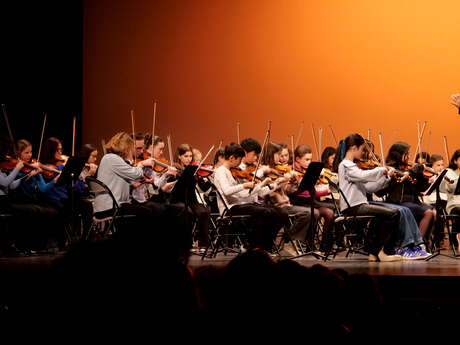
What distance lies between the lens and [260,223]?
498 cm

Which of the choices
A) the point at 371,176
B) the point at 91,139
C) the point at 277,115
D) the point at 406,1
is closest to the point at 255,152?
the point at 371,176

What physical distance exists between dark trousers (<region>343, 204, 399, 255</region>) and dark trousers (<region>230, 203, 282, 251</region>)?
0.60 m

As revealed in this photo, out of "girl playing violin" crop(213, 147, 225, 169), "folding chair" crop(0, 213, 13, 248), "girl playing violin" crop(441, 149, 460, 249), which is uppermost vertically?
"girl playing violin" crop(213, 147, 225, 169)

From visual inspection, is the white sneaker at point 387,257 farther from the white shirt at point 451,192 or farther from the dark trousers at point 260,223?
the white shirt at point 451,192

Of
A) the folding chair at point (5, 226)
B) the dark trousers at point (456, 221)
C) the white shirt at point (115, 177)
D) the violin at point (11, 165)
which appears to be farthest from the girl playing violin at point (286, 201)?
the folding chair at point (5, 226)

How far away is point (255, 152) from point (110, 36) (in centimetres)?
344

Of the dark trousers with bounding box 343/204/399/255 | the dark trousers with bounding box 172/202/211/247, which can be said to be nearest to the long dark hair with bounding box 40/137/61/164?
the dark trousers with bounding box 172/202/211/247

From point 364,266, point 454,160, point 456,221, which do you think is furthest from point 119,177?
point 454,160

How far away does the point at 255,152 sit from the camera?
211 inches

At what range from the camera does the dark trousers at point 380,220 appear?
15.9 feet

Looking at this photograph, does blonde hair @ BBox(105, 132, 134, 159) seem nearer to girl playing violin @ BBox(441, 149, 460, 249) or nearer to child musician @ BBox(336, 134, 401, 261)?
child musician @ BBox(336, 134, 401, 261)

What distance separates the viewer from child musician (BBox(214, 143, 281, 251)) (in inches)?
195

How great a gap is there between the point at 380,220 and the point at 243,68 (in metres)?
3.59

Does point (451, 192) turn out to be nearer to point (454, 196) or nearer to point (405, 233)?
point (454, 196)
